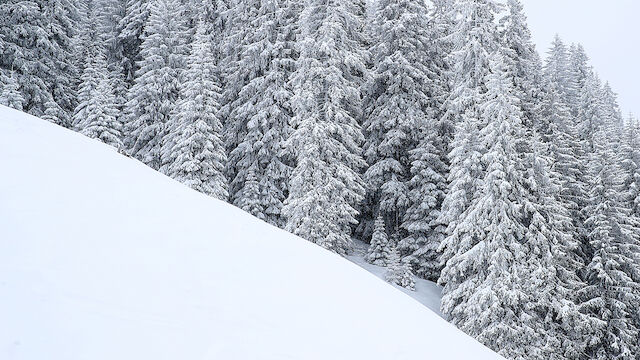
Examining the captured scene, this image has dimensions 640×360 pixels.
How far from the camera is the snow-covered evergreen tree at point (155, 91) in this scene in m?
25.1

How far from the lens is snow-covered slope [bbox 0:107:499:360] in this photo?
3.92 metres

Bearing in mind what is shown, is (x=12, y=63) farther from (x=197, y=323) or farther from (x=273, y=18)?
(x=197, y=323)

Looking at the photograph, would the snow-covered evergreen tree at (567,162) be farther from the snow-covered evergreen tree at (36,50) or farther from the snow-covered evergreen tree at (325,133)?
the snow-covered evergreen tree at (36,50)

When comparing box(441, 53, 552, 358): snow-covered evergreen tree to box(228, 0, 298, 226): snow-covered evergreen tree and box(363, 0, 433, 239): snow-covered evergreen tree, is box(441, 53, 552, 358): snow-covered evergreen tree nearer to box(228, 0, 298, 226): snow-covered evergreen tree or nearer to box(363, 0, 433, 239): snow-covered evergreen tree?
box(363, 0, 433, 239): snow-covered evergreen tree

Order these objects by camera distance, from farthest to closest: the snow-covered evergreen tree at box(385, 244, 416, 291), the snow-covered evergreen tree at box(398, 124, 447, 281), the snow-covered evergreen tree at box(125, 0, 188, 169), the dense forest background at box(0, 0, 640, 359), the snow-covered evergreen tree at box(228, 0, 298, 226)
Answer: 1. the snow-covered evergreen tree at box(125, 0, 188, 169)
2. the snow-covered evergreen tree at box(228, 0, 298, 226)
3. the snow-covered evergreen tree at box(398, 124, 447, 281)
4. the snow-covered evergreen tree at box(385, 244, 416, 291)
5. the dense forest background at box(0, 0, 640, 359)

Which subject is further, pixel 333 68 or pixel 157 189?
pixel 333 68

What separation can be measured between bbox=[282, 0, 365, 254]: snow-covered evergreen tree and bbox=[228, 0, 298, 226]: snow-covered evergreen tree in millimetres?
1970

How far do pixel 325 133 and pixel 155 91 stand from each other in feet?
37.0

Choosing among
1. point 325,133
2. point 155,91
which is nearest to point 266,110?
point 325,133

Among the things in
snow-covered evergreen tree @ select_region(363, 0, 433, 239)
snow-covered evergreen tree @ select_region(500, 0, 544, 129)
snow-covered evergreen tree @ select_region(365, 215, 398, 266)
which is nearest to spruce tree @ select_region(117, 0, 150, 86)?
snow-covered evergreen tree @ select_region(363, 0, 433, 239)

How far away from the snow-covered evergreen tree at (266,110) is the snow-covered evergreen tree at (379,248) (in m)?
4.55

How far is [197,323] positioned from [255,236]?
8.37 ft

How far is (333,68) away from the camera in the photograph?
2027cm

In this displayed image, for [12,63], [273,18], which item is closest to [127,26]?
[12,63]
